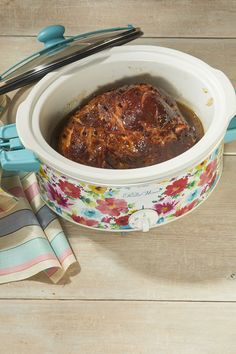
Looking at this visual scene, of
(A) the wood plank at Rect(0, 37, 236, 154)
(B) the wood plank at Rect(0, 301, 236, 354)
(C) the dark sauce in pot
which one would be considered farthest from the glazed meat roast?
(A) the wood plank at Rect(0, 37, 236, 154)

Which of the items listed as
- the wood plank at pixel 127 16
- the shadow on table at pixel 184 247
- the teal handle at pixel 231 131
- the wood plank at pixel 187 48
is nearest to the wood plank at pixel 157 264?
the shadow on table at pixel 184 247

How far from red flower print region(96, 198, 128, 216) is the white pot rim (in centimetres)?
4

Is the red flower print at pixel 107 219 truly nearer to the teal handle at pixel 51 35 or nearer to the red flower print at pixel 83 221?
the red flower print at pixel 83 221

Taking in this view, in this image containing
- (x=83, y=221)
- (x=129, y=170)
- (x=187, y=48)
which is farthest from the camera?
(x=187, y=48)

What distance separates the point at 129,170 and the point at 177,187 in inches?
2.9

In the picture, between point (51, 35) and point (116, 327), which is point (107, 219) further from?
point (51, 35)

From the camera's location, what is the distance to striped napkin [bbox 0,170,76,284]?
74 cm

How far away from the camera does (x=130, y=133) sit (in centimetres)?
72

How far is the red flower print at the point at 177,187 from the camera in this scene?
2.25ft

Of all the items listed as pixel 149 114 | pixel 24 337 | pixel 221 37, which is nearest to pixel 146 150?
pixel 149 114

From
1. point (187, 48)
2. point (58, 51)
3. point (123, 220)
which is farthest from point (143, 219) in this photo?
point (187, 48)

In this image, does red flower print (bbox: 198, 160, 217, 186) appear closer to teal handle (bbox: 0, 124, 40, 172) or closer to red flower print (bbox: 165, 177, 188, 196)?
red flower print (bbox: 165, 177, 188, 196)

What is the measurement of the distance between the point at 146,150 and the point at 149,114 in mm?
47

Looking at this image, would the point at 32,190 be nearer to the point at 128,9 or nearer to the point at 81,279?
the point at 81,279
